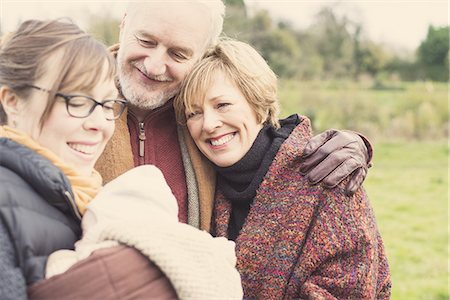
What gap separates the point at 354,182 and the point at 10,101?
1.35m

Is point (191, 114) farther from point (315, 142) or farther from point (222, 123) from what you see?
point (315, 142)

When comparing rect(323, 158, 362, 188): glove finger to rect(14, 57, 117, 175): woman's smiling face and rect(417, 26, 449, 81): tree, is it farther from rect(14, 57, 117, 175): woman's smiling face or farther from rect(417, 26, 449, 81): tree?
rect(417, 26, 449, 81): tree

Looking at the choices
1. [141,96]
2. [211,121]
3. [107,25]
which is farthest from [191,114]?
[107,25]

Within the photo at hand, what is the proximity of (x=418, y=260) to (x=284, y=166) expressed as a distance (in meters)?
5.18

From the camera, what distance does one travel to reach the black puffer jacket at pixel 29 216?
5.43ft

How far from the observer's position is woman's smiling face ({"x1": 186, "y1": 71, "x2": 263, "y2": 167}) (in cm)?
267

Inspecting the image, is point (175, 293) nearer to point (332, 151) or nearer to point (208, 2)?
point (332, 151)

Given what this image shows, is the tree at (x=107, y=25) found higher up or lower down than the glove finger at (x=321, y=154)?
higher up

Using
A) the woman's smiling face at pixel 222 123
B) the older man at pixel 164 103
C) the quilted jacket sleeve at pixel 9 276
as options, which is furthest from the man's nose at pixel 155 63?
the quilted jacket sleeve at pixel 9 276

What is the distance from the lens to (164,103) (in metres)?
2.86

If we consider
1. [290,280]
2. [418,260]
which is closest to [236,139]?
[290,280]

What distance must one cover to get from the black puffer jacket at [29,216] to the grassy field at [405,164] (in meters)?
5.05

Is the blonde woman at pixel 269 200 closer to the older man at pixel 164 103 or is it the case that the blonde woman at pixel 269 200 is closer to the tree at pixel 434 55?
the older man at pixel 164 103

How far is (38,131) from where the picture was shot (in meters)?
1.90
